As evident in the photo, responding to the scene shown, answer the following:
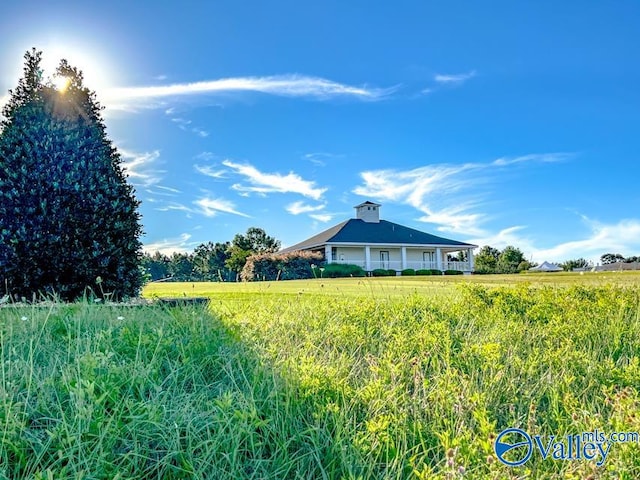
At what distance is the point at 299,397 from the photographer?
2.25 meters

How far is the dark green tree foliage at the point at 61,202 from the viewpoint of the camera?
5.17m

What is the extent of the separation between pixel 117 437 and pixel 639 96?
38.2ft

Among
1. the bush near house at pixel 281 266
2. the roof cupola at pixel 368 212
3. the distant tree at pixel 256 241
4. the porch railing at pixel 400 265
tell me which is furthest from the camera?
the distant tree at pixel 256 241

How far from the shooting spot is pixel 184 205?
11.4 m

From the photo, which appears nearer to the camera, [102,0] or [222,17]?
[102,0]

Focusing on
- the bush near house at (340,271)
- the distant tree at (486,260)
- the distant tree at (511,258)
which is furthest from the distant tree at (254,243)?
the distant tree at (511,258)

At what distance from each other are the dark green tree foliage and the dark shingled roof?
72.0ft

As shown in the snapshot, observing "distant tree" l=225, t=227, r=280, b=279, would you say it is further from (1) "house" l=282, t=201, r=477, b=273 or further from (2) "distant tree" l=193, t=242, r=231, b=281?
(1) "house" l=282, t=201, r=477, b=273

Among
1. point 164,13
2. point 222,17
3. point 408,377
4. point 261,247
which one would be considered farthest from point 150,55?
point 261,247

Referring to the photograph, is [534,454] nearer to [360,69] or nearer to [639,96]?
[360,69]

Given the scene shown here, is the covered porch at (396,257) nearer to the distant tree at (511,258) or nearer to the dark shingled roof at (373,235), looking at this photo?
the dark shingled roof at (373,235)

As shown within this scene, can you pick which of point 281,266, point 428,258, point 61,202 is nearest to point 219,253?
point 428,258

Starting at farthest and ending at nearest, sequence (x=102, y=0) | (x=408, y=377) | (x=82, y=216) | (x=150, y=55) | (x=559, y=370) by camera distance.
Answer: (x=150, y=55) < (x=102, y=0) < (x=82, y=216) < (x=559, y=370) < (x=408, y=377)

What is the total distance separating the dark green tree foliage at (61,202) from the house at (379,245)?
2183 cm
